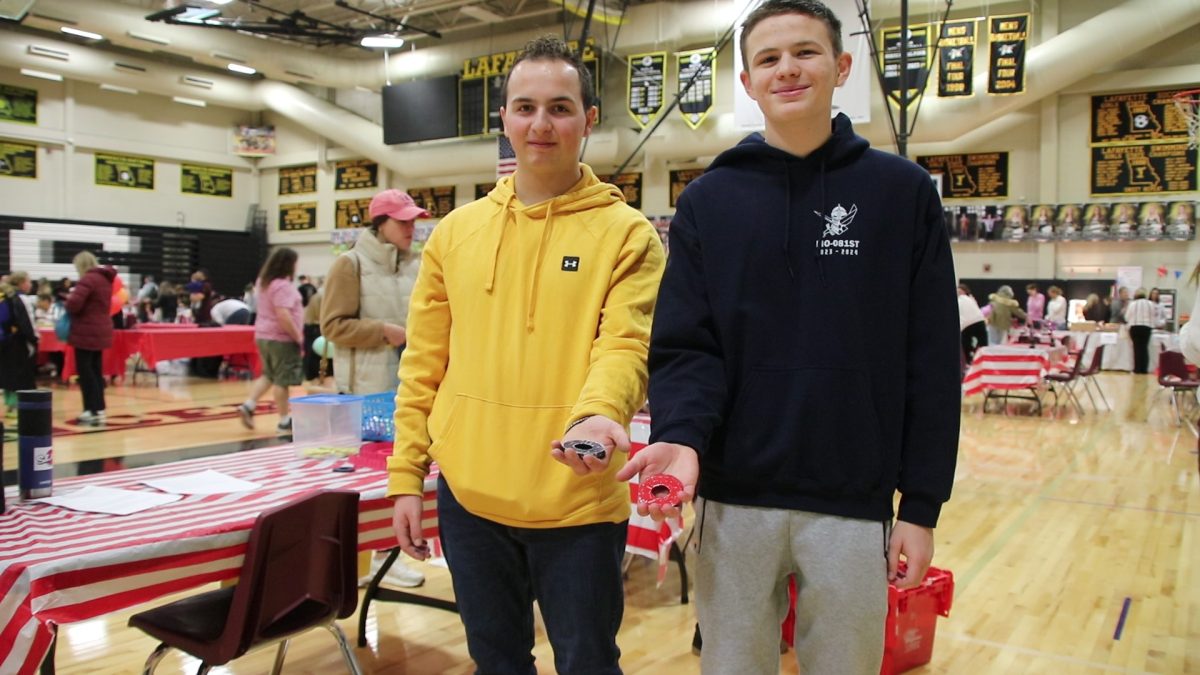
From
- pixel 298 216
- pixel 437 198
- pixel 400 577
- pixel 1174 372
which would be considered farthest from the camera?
pixel 298 216

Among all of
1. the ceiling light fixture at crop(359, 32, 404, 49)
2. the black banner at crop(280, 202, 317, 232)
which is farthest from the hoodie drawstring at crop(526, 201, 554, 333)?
the black banner at crop(280, 202, 317, 232)

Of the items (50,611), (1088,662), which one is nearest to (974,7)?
(1088,662)

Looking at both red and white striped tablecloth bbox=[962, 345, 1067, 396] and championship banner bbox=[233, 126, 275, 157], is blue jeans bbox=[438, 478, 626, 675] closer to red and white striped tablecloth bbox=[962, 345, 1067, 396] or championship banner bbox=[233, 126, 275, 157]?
red and white striped tablecloth bbox=[962, 345, 1067, 396]

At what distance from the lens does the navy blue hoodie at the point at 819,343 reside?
139 cm

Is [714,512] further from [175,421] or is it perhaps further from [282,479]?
[175,421]

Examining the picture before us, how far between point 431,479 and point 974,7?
15.2 m

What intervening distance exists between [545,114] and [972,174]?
15.8m

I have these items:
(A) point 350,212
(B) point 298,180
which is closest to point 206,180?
(B) point 298,180

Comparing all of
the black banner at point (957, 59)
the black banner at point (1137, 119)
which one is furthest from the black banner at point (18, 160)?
the black banner at point (1137, 119)

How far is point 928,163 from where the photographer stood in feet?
53.0

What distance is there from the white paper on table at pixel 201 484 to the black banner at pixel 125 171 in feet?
66.6

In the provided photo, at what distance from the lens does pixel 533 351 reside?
1.68 meters

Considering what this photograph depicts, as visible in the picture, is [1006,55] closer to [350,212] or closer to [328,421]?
[328,421]

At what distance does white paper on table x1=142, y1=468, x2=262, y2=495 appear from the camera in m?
2.60
